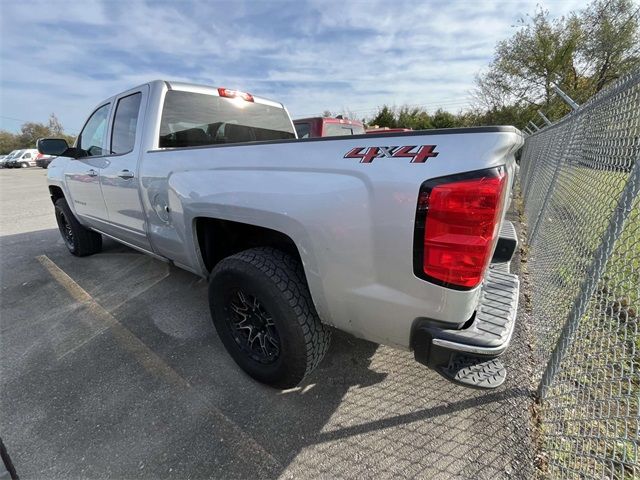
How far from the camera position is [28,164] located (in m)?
35.0

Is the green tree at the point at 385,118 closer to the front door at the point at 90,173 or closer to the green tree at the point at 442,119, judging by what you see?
the green tree at the point at 442,119

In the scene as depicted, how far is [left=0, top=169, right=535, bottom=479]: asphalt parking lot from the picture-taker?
5.79 ft

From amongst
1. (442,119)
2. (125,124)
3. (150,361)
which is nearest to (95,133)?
(125,124)

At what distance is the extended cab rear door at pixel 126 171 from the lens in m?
2.96

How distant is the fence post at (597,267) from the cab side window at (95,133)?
442cm

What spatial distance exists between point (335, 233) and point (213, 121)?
2.42 meters

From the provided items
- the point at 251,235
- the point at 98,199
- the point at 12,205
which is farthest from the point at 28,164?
the point at 251,235

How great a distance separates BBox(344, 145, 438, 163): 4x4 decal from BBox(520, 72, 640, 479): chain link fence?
1.06 metres

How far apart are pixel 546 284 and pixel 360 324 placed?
7.94ft

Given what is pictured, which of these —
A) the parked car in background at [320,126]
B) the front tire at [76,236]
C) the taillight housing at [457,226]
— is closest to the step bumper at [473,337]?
the taillight housing at [457,226]

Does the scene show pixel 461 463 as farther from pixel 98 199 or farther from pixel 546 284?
pixel 98 199

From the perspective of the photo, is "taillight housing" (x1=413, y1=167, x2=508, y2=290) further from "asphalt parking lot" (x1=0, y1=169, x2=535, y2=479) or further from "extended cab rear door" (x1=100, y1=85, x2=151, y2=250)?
"extended cab rear door" (x1=100, y1=85, x2=151, y2=250)

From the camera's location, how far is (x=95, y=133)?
3891mm

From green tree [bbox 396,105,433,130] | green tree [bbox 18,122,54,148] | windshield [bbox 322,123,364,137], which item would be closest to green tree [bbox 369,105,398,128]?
green tree [bbox 396,105,433,130]
